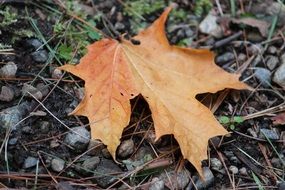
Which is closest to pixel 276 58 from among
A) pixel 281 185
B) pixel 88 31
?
pixel 281 185

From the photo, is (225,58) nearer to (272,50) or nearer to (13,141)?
(272,50)

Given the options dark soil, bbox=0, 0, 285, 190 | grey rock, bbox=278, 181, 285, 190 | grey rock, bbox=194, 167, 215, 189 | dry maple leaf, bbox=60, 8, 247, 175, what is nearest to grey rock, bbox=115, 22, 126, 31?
dark soil, bbox=0, 0, 285, 190

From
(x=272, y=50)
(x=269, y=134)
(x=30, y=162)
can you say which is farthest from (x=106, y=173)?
(x=272, y=50)

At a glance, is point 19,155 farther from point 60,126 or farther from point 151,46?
point 151,46

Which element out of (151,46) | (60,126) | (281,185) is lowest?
(281,185)


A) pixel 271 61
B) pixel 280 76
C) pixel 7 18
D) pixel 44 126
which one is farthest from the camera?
pixel 271 61

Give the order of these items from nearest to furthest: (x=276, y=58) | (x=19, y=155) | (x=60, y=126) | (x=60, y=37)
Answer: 1. (x=19, y=155)
2. (x=60, y=126)
3. (x=60, y=37)
4. (x=276, y=58)

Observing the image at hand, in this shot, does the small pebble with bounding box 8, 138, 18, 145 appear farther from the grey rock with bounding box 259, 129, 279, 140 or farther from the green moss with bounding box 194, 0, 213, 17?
the green moss with bounding box 194, 0, 213, 17
